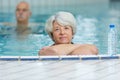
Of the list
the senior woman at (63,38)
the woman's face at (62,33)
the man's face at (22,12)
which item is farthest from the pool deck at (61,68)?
the man's face at (22,12)

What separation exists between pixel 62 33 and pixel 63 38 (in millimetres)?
60

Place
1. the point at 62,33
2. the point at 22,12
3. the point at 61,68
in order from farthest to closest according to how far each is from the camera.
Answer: the point at 22,12 < the point at 62,33 < the point at 61,68

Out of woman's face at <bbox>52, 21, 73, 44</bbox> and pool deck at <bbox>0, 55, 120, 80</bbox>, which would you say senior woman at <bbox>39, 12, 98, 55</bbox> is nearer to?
woman's face at <bbox>52, 21, 73, 44</bbox>

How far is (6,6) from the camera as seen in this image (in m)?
15.2

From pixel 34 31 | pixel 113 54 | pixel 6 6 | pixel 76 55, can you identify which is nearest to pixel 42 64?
pixel 76 55

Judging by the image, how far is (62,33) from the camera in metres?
4.32

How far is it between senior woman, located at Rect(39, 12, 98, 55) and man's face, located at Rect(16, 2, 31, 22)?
12.2ft

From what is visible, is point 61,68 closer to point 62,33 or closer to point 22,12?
point 62,33

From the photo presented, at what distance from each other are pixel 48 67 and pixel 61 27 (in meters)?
0.91

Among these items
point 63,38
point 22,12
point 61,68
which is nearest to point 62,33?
point 63,38

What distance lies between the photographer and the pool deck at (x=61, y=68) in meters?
3.17

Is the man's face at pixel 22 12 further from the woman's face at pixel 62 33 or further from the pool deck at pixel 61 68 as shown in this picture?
the pool deck at pixel 61 68

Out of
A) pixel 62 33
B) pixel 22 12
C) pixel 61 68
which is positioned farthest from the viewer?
pixel 22 12

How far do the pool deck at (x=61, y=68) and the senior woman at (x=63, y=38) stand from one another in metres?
0.40
